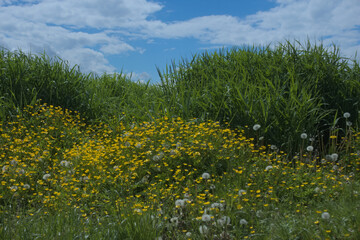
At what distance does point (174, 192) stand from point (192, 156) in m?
0.66

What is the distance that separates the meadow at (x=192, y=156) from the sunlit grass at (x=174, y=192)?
0.02 m

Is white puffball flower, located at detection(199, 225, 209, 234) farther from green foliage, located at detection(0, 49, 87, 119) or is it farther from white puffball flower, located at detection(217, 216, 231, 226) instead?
green foliage, located at detection(0, 49, 87, 119)

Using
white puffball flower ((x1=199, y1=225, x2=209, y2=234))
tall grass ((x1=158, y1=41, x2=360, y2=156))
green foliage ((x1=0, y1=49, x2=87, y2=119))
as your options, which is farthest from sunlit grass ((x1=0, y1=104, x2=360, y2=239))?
green foliage ((x1=0, y1=49, x2=87, y2=119))

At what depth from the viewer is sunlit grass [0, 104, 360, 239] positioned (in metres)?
3.74

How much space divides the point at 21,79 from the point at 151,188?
582cm

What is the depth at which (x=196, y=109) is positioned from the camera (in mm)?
7703

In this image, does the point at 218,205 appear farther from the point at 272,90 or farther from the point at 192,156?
the point at 272,90

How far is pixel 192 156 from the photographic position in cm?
543

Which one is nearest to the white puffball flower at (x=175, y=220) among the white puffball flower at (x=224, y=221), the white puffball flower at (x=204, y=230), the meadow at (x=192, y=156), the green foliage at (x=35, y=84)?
the meadow at (x=192, y=156)

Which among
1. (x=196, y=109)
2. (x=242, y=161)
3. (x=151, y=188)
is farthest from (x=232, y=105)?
(x=151, y=188)

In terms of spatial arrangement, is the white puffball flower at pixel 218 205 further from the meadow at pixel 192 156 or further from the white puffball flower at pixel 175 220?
the white puffball flower at pixel 175 220

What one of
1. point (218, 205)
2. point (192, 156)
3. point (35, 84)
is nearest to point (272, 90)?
point (192, 156)

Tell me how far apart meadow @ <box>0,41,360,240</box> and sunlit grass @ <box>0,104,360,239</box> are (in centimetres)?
2

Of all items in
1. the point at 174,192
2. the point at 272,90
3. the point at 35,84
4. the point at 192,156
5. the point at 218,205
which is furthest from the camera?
the point at 35,84
